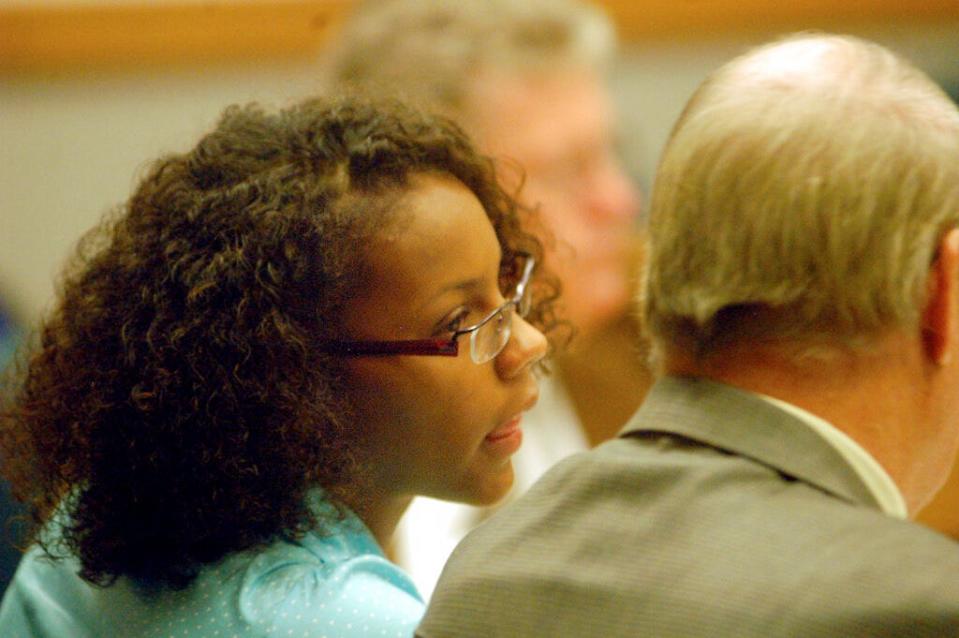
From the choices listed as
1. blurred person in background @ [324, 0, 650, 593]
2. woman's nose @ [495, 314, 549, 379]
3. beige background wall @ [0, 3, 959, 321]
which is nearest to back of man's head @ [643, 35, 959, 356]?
woman's nose @ [495, 314, 549, 379]

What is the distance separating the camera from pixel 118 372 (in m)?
1.01

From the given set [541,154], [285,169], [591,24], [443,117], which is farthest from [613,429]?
[285,169]

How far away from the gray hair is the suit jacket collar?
1241 mm

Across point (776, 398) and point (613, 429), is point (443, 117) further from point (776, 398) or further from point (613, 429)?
point (613, 429)

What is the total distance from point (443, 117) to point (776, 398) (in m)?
0.44

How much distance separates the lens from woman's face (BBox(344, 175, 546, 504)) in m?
1.00

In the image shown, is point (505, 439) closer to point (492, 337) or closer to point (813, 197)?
point (492, 337)

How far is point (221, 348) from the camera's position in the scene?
98 cm

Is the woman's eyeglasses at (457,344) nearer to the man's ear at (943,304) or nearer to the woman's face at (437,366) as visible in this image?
the woman's face at (437,366)

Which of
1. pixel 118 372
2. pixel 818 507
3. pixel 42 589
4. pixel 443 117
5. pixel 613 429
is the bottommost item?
pixel 613 429

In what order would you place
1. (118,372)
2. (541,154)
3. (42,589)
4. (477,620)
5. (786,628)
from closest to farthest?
(786,628)
(477,620)
(118,372)
(42,589)
(541,154)

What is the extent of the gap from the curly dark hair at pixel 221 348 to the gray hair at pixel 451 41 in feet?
3.41

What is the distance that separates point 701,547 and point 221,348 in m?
0.41

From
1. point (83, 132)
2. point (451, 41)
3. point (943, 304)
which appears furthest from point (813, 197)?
point (83, 132)
